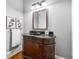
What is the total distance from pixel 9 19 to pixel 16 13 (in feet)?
1.98

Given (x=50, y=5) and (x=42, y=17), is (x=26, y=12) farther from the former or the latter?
(x=50, y=5)

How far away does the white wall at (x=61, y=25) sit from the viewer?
281cm

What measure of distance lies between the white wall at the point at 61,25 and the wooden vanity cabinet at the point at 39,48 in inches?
14.0

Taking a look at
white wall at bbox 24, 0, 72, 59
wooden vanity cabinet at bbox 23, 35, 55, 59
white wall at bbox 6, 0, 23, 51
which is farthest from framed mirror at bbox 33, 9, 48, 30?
white wall at bbox 6, 0, 23, 51

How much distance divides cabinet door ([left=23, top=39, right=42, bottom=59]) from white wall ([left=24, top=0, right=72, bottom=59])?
2.15 feet

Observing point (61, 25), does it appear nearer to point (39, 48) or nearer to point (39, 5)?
point (39, 48)

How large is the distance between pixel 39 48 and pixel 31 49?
43cm

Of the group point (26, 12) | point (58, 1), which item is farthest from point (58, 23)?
point (26, 12)

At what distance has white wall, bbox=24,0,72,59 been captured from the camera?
281 centimetres

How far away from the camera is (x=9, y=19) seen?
3676 millimetres

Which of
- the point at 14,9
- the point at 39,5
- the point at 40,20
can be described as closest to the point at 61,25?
the point at 40,20

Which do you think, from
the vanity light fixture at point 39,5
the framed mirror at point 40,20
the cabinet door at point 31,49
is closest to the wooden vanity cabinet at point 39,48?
the cabinet door at point 31,49

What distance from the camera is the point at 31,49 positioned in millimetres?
3158
